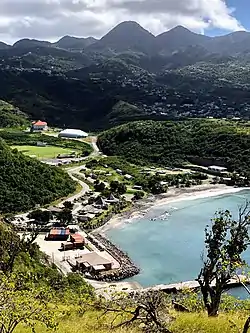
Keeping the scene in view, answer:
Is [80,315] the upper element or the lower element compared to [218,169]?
upper

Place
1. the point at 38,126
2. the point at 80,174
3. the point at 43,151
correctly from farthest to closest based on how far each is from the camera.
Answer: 1. the point at 38,126
2. the point at 43,151
3. the point at 80,174

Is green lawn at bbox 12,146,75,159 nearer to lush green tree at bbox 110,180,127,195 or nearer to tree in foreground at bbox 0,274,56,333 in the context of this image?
lush green tree at bbox 110,180,127,195

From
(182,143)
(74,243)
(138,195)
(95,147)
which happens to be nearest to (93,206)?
(138,195)

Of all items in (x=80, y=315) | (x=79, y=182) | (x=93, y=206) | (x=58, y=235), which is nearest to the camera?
(x=80, y=315)

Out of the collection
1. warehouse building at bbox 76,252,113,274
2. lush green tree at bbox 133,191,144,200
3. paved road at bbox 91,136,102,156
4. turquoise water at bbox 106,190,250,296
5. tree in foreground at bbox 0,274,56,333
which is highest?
tree in foreground at bbox 0,274,56,333

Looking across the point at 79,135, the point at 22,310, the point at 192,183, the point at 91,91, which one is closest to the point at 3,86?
the point at 91,91

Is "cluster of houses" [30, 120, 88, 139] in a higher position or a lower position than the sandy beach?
higher

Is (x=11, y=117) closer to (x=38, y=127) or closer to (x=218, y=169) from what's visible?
(x=38, y=127)

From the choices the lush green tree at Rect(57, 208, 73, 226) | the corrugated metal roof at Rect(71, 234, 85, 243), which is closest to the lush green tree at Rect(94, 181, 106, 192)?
the lush green tree at Rect(57, 208, 73, 226)
